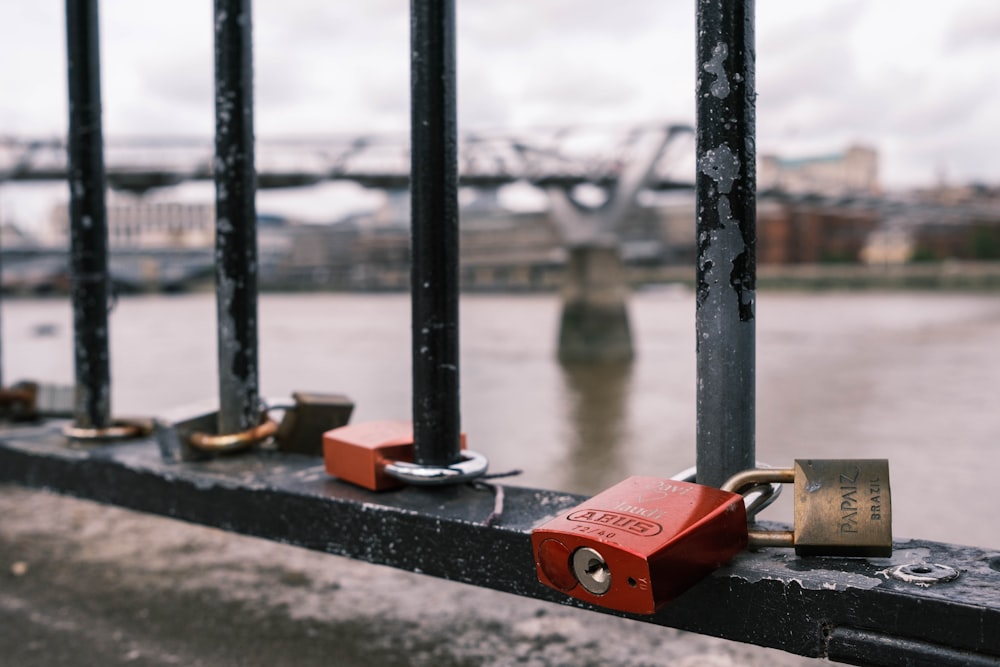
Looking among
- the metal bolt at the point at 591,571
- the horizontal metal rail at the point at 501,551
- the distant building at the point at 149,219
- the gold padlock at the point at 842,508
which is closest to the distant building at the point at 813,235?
the distant building at the point at 149,219

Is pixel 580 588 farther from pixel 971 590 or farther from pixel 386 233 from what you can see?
pixel 386 233

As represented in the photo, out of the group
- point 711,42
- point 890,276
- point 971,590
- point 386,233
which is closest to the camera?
point 971,590

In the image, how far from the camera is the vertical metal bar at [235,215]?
171 cm

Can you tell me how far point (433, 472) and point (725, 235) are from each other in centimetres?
57

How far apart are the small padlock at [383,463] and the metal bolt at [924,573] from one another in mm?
643

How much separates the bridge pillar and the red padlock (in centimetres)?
1887

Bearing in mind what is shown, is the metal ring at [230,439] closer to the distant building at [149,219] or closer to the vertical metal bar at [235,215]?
the vertical metal bar at [235,215]

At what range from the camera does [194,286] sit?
55.3 m

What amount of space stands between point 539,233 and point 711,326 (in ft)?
→ 199

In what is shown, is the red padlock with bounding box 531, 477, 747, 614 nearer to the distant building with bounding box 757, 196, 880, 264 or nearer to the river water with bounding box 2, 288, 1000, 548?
the river water with bounding box 2, 288, 1000, 548

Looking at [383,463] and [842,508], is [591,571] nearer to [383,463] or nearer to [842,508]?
[842,508]

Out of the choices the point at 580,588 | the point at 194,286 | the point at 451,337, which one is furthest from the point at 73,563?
the point at 194,286

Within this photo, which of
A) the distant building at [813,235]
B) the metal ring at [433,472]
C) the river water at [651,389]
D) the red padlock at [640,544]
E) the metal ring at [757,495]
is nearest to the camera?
the red padlock at [640,544]

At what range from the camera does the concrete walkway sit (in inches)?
62.6
